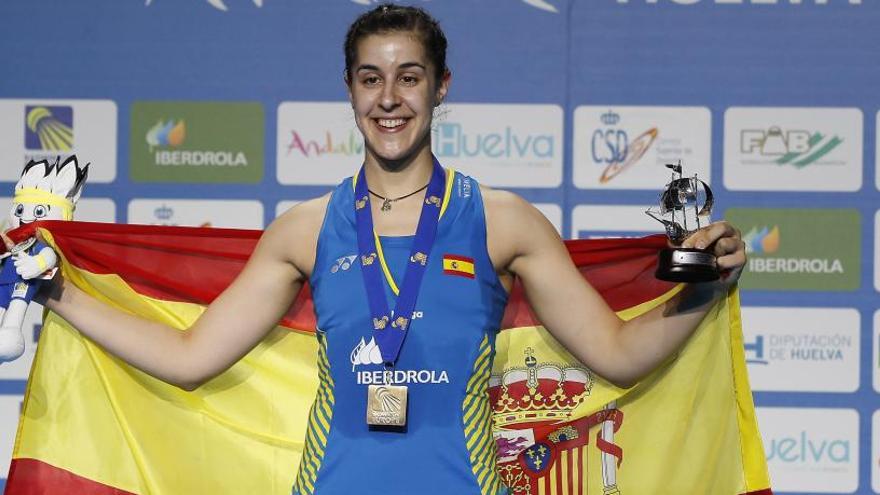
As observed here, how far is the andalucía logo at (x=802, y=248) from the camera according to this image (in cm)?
417

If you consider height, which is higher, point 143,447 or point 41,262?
point 41,262

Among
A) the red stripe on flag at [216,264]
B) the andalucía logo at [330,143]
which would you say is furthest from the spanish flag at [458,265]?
the andalucía logo at [330,143]

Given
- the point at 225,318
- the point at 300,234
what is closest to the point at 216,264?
the point at 225,318

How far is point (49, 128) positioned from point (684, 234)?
2909 millimetres

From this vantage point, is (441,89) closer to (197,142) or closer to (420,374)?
(420,374)

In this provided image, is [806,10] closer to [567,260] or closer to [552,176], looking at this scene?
[552,176]

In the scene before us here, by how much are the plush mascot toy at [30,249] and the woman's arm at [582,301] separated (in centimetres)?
101

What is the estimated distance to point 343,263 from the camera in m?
2.13

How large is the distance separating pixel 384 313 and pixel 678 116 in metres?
2.38

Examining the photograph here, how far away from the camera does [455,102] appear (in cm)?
418

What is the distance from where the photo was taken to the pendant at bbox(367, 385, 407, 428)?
2.04 m

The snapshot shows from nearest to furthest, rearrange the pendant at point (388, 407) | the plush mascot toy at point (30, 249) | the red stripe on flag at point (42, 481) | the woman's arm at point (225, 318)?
the pendant at point (388, 407)
the woman's arm at point (225, 318)
the plush mascot toy at point (30, 249)
the red stripe on flag at point (42, 481)

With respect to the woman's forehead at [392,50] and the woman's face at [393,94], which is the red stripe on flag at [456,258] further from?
the woman's forehead at [392,50]

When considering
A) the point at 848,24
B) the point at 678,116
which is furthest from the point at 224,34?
the point at 848,24
